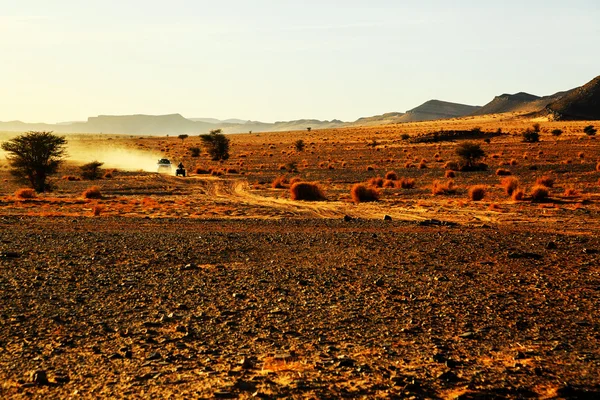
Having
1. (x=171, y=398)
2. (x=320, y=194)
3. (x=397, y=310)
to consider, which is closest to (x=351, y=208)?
(x=320, y=194)

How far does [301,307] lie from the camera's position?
1011 cm

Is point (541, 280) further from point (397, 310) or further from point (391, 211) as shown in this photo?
point (391, 211)

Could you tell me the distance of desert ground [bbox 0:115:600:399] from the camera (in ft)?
23.2

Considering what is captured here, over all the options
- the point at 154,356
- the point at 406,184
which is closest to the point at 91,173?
the point at 406,184

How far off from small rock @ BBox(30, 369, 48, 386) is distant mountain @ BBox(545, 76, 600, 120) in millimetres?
161419

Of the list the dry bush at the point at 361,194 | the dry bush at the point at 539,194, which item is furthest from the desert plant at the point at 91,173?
the dry bush at the point at 539,194

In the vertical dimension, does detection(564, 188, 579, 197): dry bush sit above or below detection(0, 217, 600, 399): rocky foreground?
below

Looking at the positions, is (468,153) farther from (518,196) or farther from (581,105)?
(581,105)

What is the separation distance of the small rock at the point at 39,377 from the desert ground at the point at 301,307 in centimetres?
1

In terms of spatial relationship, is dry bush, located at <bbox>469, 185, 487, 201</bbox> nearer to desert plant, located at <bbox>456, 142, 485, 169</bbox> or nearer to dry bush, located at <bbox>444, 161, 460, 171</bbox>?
dry bush, located at <bbox>444, 161, 460, 171</bbox>

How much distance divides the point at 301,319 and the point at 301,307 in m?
0.67

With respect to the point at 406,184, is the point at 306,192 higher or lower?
higher

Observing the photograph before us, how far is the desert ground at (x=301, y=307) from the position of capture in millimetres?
7066

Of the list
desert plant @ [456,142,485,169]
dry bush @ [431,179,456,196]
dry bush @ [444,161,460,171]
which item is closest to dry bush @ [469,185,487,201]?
dry bush @ [431,179,456,196]
